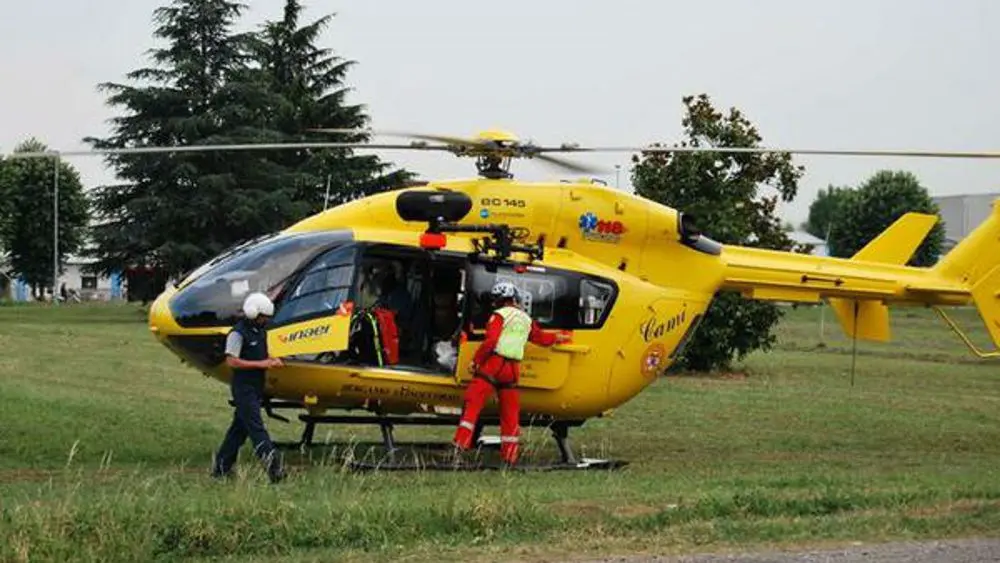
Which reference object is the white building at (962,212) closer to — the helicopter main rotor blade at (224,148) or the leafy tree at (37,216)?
the leafy tree at (37,216)

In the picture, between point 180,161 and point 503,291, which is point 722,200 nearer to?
point 503,291

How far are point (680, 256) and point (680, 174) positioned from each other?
13.3 meters

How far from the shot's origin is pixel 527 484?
41.8 ft

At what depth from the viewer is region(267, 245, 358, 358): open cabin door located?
13445 millimetres

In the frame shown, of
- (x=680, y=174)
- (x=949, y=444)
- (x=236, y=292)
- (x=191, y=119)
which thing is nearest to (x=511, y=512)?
(x=236, y=292)

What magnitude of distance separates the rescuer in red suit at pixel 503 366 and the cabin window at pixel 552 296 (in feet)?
0.59

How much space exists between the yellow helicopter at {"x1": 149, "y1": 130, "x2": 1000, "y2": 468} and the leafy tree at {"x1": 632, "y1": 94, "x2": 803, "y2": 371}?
12.0 metres

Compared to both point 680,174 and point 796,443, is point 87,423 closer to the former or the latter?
point 796,443

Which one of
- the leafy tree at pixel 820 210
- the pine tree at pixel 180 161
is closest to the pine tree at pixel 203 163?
the pine tree at pixel 180 161

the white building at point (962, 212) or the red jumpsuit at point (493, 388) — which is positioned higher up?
the white building at point (962, 212)

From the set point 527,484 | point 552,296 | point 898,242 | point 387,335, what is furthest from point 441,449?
point 898,242

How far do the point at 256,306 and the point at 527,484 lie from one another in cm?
320

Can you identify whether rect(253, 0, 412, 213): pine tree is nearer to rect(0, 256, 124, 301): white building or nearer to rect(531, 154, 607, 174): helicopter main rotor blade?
rect(0, 256, 124, 301): white building

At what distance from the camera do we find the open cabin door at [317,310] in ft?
44.1
